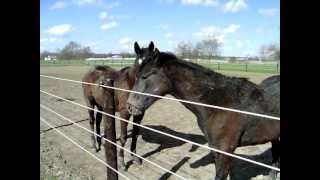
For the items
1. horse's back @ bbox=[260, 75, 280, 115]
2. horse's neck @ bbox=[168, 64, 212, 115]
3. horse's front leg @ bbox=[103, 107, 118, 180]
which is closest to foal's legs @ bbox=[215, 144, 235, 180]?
horse's neck @ bbox=[168, 64, 212, 115]

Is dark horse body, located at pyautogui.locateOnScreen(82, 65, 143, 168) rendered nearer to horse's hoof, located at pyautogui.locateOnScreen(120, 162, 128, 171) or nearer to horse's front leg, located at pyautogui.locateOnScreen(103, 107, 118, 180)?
horse's hoof, located at pyautogui.locateOnScreen(120, 162, 128, 171)

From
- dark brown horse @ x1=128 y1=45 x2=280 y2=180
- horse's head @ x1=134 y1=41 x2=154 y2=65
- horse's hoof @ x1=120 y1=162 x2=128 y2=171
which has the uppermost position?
horse's head @ x1=134 y1=41 x2=154 y2=65

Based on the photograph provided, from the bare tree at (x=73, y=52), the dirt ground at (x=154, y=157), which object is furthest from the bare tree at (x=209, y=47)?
the dirt ground at (x=154, y=157)

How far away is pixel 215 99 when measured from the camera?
3807 mm

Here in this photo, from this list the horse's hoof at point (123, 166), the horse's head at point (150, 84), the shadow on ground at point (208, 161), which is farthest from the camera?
the horse's hoof at point (123, 166)

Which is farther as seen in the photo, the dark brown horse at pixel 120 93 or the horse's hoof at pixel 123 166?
the dark brown horse at pixel 120 93

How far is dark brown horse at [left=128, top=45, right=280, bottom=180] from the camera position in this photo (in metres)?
3.65

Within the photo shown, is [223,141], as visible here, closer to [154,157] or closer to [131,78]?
[154,157]

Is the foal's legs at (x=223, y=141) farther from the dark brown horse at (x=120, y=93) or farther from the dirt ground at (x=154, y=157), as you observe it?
the dark brown horse at (x=120, y=93)

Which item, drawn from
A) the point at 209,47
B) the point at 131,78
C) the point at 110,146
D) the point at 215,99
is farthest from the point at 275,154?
the point at 209,47

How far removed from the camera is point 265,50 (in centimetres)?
5238

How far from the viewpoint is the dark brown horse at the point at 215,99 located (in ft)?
12.0
